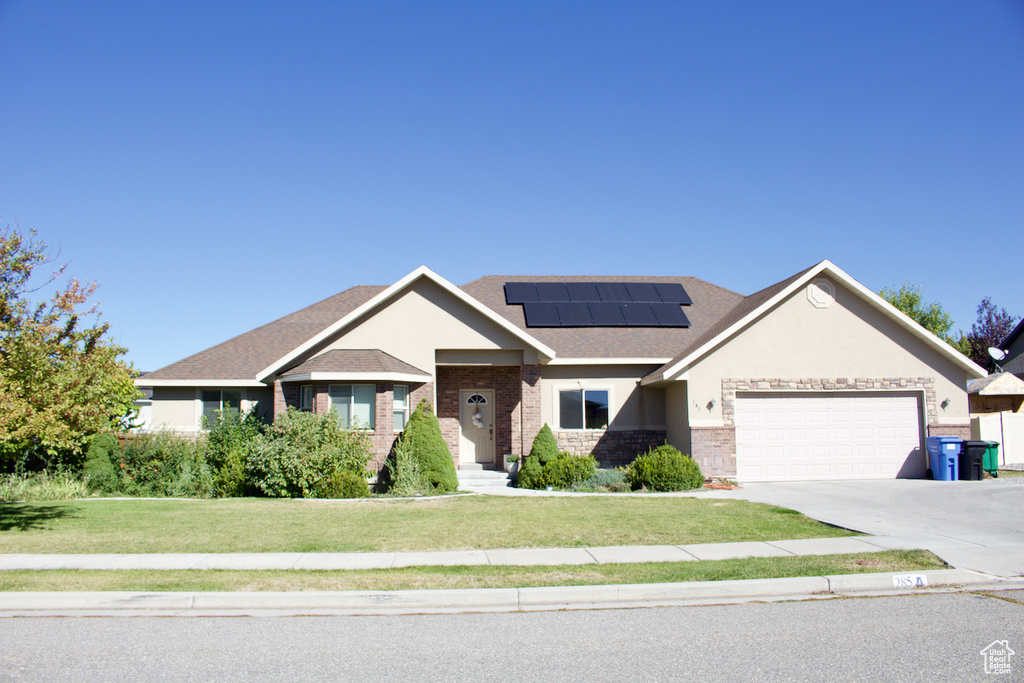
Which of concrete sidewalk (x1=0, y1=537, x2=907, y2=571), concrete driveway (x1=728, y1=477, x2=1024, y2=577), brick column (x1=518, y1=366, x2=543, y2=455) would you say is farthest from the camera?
brick column (x1=518, y1=366, x2=543, y2=455)

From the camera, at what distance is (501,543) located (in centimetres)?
1073

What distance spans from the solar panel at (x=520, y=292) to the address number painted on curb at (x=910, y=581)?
55.0 feet

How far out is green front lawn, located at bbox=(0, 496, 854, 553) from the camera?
35.3 feet

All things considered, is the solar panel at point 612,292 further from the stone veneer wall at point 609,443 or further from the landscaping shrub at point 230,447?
the landscaping shrub at point 230,447

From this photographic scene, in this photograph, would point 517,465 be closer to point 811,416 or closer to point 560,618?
point 811,416

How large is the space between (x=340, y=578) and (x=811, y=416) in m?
14.7

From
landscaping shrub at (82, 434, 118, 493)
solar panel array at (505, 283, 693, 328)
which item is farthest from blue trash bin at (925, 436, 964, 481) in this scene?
landscaping shrub at (82, 434, 118, 493)

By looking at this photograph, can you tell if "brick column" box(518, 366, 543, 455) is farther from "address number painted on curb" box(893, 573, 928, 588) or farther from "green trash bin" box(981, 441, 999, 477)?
"address number painted on curb" box(893, 573, 928, 588)

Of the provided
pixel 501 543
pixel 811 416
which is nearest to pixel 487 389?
pixel 811 416

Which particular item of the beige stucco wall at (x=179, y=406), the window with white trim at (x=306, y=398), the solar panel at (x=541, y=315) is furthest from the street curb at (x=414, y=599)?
the solar panel at (x=541, y=315)

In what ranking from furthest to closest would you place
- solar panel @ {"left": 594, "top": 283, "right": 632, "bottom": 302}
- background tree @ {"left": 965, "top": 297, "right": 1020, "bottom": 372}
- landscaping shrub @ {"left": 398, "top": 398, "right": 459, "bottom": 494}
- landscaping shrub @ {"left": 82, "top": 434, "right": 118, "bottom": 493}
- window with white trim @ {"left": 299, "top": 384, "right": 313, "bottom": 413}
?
background tree @ {"left": 965, "top": 297, "right": 1020, "bottom": 372}, solar panel @ {"left": 594, "top": 283, "right": 632, "bottom": 302}, window with white trim @ {"left": 299, "top": 384, "right": 313, "bottom": 413}, landscaping shrub @ {"left": 82, "top": 434, "right": 118, "bottom": 493}, landscaping shrub @ {"left": 398, "top": 398, "right": 459, "bottom": 494}

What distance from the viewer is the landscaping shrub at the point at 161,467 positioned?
58.5ft

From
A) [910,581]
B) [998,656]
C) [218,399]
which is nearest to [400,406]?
[218,399]

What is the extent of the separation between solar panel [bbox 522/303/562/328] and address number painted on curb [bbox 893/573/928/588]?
1495 cm
